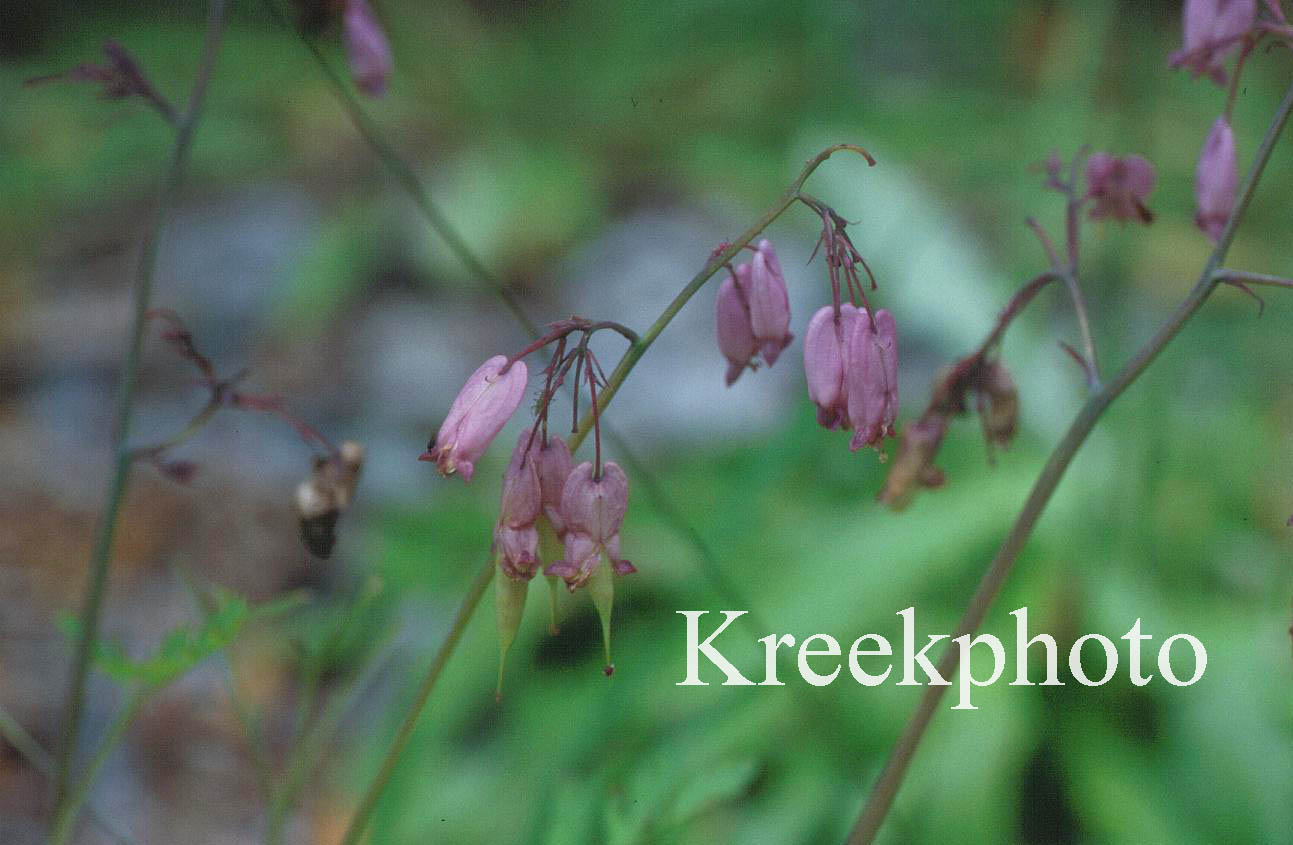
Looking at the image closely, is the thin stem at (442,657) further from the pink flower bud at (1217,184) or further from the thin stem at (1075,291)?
the pink flower bud at (1217,184)

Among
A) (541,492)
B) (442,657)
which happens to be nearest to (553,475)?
(541,492)

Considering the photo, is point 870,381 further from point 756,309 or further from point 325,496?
point 325,496

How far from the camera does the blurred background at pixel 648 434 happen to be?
166 centimetres

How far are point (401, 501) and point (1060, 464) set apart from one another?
1.99m

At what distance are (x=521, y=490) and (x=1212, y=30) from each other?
1.97ft

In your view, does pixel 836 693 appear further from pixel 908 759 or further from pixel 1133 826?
pixel 908 759

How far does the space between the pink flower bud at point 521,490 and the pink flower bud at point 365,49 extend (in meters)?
0.46

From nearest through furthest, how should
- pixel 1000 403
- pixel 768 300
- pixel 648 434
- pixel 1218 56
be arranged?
1. pixel 768 300
2. pixel 1218 56
3. pixel 1000 403
4. pixel 648 434

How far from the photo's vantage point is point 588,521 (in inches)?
26.4

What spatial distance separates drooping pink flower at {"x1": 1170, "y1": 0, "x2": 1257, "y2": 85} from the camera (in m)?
0.83

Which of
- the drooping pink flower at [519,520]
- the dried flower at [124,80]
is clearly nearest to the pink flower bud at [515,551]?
the drooping pink flower at [519,520]

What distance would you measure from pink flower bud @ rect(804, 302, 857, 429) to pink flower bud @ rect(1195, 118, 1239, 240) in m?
0.31

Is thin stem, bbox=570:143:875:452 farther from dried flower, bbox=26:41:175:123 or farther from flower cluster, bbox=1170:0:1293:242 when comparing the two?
dried flower, bbox=26:41:175:123

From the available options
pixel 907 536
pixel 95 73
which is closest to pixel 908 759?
pixel 95 73
